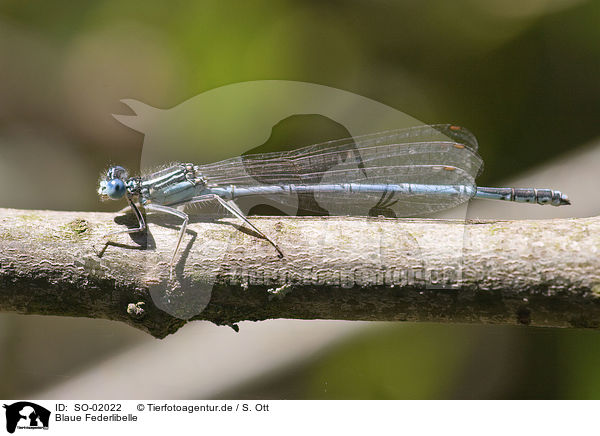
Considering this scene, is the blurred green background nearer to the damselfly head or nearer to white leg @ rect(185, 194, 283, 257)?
the damselfly head

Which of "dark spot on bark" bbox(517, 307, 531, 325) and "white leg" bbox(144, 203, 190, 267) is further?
"white leg" bbox(144, 203, 190, 267)

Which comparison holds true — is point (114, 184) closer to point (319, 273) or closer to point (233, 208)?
point (233, 208)

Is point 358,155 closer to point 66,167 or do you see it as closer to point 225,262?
point 225,262

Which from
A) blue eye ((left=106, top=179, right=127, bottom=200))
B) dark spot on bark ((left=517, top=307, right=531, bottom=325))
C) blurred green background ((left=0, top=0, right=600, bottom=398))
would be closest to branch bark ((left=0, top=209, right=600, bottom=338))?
dark spot on bark ((left=517, top=307, right=531, bottom=325))

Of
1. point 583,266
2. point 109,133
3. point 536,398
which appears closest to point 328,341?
point 536,398

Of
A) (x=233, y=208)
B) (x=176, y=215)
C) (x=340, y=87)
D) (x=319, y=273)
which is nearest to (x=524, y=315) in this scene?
(x=319, y=273)
